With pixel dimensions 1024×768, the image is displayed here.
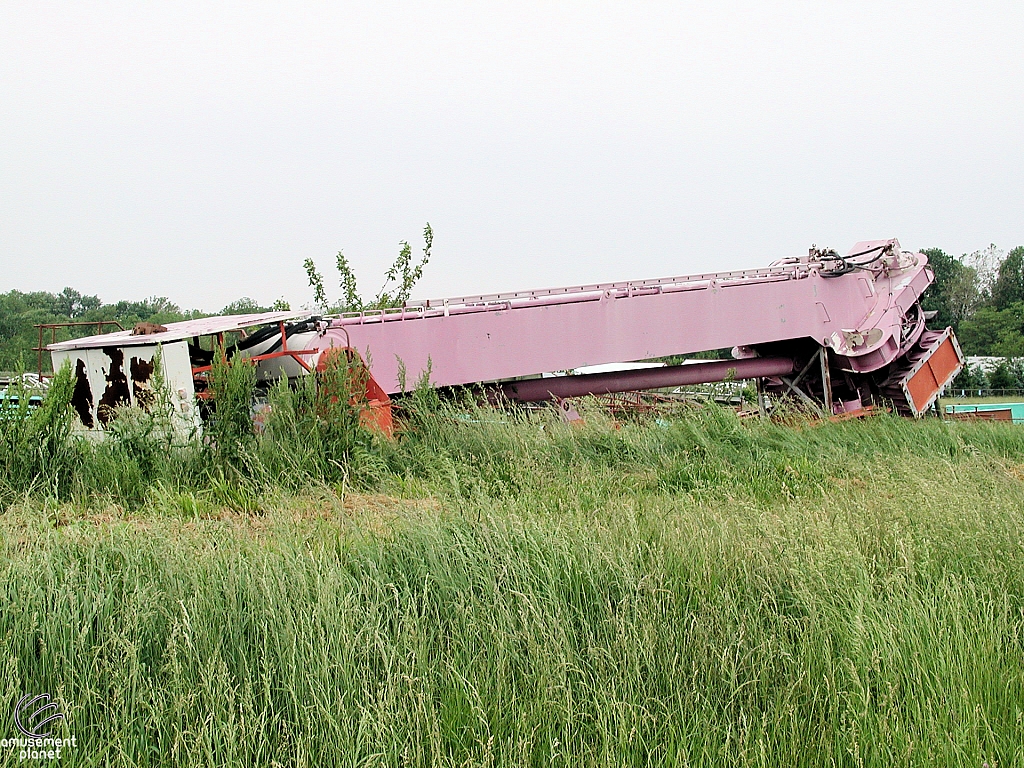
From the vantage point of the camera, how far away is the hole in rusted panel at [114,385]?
20.5ft

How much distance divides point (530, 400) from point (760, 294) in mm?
3232

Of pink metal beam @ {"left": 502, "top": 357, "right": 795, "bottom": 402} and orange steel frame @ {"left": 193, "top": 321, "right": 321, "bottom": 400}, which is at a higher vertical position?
orange steel frame @ {"left": 193, "top": 321, "right": 321, "bottom": 400}

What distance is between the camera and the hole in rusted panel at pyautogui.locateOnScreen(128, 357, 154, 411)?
6.10 m

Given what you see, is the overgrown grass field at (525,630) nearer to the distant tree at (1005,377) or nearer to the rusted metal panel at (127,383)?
the rusted metal panel at (127,383)

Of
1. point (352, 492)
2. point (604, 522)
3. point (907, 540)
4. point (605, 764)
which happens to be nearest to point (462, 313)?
point (352, 492)

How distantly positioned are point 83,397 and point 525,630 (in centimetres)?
521

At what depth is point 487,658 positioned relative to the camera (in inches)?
106

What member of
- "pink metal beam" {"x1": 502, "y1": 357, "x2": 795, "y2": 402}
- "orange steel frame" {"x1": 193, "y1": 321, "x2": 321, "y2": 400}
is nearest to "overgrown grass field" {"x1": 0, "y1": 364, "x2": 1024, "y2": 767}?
"orange steel frame" {"x1": 193, "y1": 321, "x2": 321, "y2": 400}

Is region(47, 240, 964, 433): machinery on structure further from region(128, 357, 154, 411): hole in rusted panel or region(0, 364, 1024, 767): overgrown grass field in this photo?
region(0, 364, 1024, 767): overgrown grass field

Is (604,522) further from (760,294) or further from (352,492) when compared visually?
(760,294)

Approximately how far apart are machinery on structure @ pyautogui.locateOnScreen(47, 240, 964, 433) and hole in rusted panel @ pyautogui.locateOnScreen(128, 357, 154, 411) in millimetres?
13

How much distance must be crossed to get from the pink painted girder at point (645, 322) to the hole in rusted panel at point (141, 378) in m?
1.74

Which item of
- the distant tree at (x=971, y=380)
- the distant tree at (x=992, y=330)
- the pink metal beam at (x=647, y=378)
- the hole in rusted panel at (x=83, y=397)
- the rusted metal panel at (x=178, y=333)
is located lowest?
the distant tree at (x=971, y=380)

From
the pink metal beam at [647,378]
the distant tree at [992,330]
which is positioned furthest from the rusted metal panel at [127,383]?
the distant tree at [992,330]
